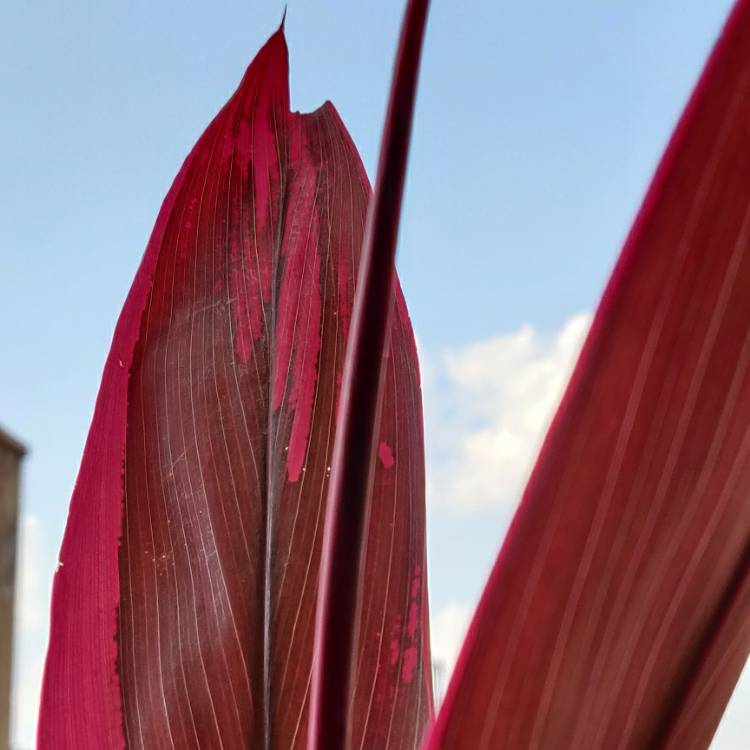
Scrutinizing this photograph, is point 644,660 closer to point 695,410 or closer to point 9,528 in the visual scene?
point 695,410

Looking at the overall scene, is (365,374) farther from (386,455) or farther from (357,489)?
(386,455)

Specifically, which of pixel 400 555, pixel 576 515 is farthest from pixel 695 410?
pixel 400 555

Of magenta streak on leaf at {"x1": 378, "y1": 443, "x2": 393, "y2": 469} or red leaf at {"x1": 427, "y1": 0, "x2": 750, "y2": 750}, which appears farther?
magenta streak on leaf at {"x1": 378, "y1": 443, "x2": 393, "y2": 469}

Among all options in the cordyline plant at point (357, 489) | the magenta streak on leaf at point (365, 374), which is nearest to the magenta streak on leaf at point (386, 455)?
the cordyline plant at point (357, 489)

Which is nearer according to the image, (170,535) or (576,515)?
(576,515)

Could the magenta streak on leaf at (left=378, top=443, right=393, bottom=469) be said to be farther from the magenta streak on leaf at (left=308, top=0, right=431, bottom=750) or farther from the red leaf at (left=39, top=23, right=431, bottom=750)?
the magenta streak on leaf at (left=308, top=0, right=431, bottom=750)

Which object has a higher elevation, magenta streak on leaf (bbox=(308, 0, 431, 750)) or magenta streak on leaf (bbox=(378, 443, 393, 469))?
magenta streak on leaf (bbox=(378, 443, 393, 469))

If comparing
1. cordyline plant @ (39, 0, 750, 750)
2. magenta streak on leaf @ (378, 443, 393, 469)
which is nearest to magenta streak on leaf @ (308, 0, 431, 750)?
cordyline plant @ (39, 0, 750, 750)

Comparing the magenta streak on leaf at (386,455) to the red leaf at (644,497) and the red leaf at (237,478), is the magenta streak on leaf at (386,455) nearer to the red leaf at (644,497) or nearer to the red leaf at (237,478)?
the red leaf at (237,478)

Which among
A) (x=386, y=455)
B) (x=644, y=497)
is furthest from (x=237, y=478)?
(x=644, y=497)
